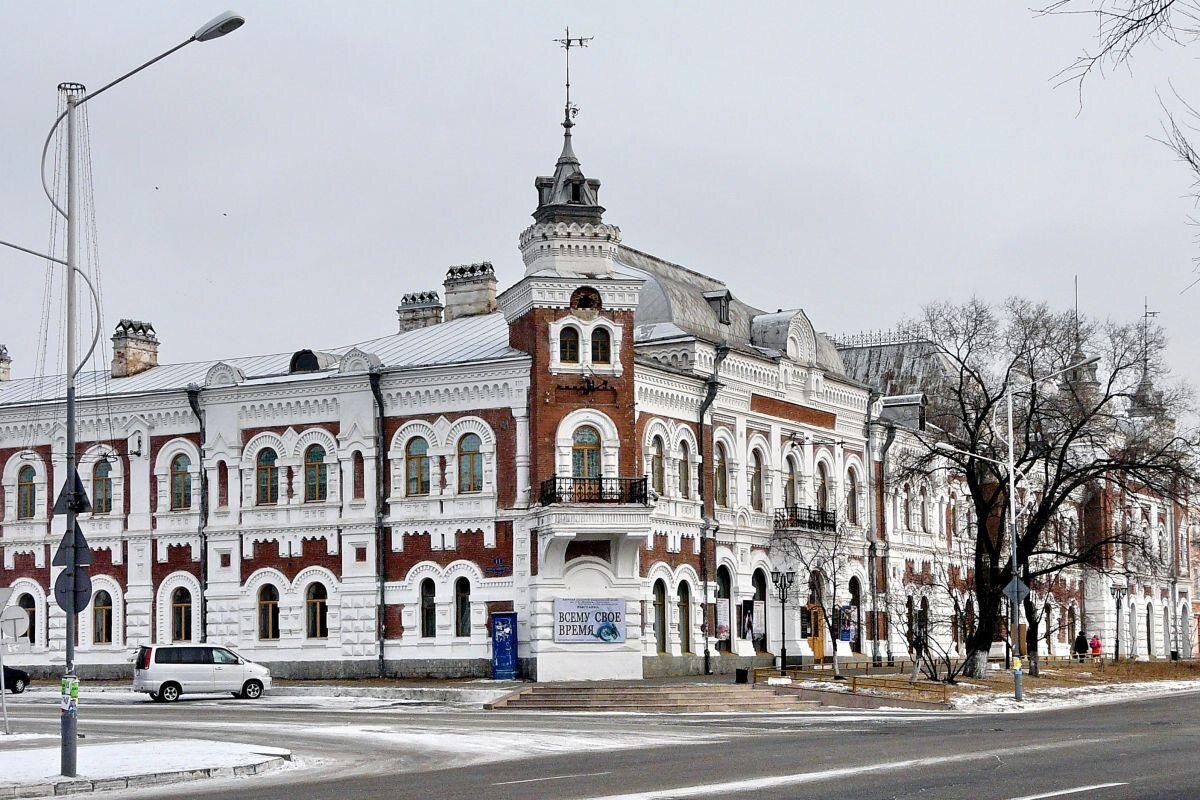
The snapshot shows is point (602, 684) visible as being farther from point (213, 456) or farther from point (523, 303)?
point (213, 456)

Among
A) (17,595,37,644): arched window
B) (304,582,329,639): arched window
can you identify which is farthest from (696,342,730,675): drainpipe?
(17,595,37,644): arched window

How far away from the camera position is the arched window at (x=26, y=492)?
57.2 meters

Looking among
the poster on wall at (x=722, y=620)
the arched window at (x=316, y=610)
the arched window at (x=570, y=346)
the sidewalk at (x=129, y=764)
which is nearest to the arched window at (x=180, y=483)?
the arched window at (x=316, y=610)

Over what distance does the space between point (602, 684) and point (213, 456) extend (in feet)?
53.8

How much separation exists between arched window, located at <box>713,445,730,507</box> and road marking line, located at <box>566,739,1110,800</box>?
30664 mm

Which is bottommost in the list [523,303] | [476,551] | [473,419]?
[476,551]

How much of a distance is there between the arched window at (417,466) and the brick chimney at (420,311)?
1035 centimetres

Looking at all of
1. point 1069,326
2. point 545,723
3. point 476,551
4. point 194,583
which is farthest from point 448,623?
point 1069,326

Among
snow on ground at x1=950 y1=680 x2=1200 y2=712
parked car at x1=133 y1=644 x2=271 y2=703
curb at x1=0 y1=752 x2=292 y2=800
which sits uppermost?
curb at x1=0 y1=752 x2=292 y2=800

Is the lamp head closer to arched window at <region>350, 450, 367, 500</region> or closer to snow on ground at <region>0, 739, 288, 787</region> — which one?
snow on ground at <region>0, 739, 288, 787</region>

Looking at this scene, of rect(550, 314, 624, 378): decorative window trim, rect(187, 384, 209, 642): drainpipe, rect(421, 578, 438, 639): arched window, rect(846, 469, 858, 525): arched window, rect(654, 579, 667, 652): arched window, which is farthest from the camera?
rect(846, 469, 858, 525): arched window

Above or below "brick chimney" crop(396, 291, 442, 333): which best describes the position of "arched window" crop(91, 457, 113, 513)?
below

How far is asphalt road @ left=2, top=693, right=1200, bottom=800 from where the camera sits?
18.9m

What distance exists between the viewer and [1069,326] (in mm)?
49406
